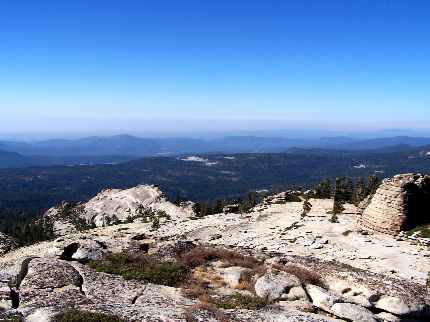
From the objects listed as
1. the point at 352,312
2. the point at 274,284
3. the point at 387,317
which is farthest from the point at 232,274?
the point at 387,317

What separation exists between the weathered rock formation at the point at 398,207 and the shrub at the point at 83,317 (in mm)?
45009

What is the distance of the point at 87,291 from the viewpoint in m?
30.7

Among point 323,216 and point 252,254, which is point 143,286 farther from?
point 323,216

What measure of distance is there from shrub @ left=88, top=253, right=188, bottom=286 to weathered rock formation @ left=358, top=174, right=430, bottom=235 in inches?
1350

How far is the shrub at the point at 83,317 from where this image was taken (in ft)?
81.6

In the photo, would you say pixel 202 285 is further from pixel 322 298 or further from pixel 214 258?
pixel 322 298

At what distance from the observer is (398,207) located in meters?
61.2

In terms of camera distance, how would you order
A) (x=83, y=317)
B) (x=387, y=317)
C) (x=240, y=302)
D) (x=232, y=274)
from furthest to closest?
(x=232, y=274), (x=240, y=302), (x=387, y=317), (x=83, y=317)

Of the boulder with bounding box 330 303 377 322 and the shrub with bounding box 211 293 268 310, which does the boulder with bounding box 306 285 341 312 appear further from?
the shrub with bounding box 211 293 268 310

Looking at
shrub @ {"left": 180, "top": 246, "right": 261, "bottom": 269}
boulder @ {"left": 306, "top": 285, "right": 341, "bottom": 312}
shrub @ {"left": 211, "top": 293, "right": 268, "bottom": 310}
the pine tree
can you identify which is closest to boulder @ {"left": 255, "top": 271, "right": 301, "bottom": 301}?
shrub @ {"left": 211, "top": 293, "right": 268, "bottom": 310}

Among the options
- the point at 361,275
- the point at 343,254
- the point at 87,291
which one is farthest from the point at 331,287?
the point at 343,254

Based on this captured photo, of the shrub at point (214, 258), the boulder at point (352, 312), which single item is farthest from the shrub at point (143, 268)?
the boulder at point (352, 312)

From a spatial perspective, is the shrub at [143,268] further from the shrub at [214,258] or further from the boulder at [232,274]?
the boulder at [232,274]

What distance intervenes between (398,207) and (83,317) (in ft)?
154
